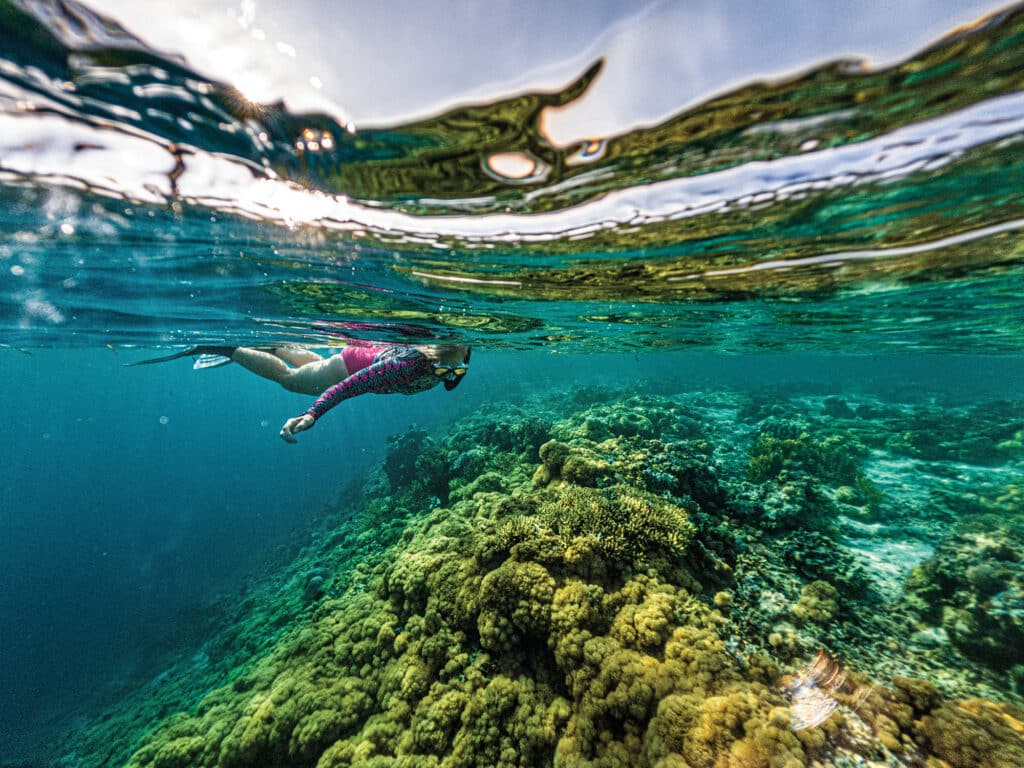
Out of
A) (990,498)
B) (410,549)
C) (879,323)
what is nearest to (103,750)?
(410,549)

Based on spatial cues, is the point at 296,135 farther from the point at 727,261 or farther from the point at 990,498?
the point at 990,498

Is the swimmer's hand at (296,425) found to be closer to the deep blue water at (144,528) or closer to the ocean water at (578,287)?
the ocean water at (578,287)

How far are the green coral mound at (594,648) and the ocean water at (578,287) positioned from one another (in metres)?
0.05

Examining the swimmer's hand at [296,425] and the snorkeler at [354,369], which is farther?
the snorkeler at [354,369]

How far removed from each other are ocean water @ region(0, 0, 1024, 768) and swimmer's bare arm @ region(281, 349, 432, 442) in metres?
2.30

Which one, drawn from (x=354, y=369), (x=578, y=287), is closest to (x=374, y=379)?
(x=354, y=369)

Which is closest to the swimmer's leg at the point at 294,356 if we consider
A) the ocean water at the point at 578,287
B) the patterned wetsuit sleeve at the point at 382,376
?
the ocean water at the point at 578,287

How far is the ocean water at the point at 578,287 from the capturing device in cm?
321

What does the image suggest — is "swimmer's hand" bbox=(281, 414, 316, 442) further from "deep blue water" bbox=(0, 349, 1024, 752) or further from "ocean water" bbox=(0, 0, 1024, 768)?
"deep blue water" bbox=(0, 349, 1024, 752)

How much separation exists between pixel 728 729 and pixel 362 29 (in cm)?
720

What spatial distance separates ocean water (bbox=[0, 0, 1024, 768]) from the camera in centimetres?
321

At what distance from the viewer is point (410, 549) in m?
8.42

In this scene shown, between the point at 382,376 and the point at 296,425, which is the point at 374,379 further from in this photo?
the point at 296,425

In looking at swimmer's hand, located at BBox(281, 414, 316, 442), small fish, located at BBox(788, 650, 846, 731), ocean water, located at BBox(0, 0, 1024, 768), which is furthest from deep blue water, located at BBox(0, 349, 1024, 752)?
small fish, located at BBox(788, 650, 846, 731)
